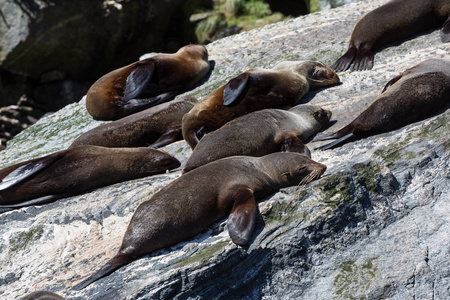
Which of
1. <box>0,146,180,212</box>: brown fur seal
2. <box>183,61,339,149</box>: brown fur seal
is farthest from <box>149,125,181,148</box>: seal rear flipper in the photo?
<box>0,146,180,212</box>: brown fur seal

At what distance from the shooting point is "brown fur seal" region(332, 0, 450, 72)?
694cm

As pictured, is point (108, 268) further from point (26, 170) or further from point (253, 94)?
point (253, 94)

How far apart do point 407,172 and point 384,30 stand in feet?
10.5

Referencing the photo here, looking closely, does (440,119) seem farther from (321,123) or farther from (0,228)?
(0,228)

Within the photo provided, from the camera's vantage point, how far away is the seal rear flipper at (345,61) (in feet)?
22.4

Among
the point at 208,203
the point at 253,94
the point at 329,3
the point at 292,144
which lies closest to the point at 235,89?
the point at 253,94

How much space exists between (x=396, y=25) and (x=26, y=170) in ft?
13.8

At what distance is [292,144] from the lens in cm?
517

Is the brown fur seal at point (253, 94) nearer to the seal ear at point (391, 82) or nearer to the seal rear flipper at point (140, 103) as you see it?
the seal ear at point (391, 82)

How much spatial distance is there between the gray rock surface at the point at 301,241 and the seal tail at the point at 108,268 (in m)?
0.04

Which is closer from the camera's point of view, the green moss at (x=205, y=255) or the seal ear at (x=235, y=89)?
the green moss at (x=205, y=255)

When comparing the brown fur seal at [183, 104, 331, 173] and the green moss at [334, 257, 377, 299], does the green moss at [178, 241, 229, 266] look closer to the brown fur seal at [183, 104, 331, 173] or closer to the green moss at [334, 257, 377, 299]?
the green moss at [334, 257, 377, 299]

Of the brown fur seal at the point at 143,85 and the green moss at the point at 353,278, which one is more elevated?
the brown fur seal at the point at 143,85

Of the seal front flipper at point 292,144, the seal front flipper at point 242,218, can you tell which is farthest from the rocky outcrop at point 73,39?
the seal front flipper at point 242,218
